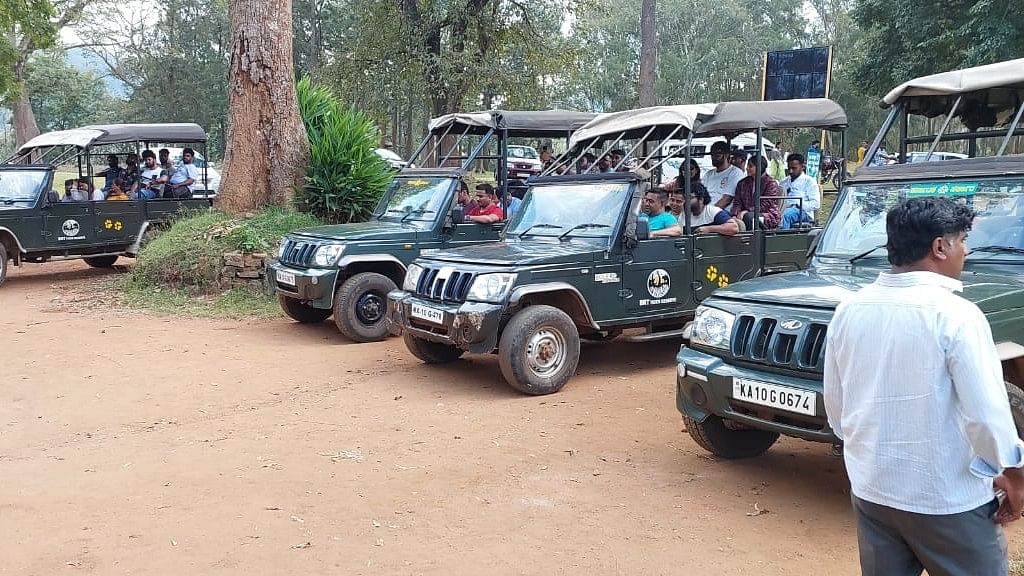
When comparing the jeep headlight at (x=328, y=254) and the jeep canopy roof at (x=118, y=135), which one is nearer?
the jeep headlight at (x=328, y=254)

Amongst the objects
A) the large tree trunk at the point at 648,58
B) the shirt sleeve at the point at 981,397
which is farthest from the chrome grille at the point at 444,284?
the large tree trunk at the point at 648,58

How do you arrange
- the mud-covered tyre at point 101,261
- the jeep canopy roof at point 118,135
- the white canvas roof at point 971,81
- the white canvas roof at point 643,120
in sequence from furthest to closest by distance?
the mud-covered tyre at point 101,261 → the jeep canopy roof at point 118,135 → the white canvas roof at point 643,120 → the white canvas roof at point 971,81

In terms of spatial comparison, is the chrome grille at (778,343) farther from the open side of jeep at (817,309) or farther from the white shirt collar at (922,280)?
the white shirt collar at (922,280)

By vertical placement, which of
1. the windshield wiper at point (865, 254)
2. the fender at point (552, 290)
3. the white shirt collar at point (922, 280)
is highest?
the white shirt collar at point (922, 280)

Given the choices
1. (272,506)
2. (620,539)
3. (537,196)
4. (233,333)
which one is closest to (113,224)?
(233,333)

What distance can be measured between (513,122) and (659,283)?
3671mm

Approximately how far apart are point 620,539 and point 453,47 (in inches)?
729

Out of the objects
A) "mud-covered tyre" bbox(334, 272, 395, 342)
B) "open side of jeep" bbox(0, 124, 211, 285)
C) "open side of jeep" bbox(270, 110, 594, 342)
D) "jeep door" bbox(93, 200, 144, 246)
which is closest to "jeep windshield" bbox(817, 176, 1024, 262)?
"open side of jeep" bbox(270, 110, 594, 342)

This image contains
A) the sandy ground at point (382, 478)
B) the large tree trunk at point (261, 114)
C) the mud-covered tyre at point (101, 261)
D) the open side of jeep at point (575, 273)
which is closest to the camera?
the sandy ground at point (382, 478)

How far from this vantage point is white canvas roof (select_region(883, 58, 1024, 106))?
6.39 meters

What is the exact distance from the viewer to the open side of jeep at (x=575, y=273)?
23.0 feet

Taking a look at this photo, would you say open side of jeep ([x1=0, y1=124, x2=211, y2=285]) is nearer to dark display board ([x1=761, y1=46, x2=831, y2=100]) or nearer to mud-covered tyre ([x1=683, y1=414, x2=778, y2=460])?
mud-covered tyre ([x1=683, y1=414, x2=778, y2=460])

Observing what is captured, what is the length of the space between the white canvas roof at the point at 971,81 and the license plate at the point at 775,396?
3362mm

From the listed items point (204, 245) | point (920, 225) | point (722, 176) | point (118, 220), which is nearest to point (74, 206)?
point (118, 220)
